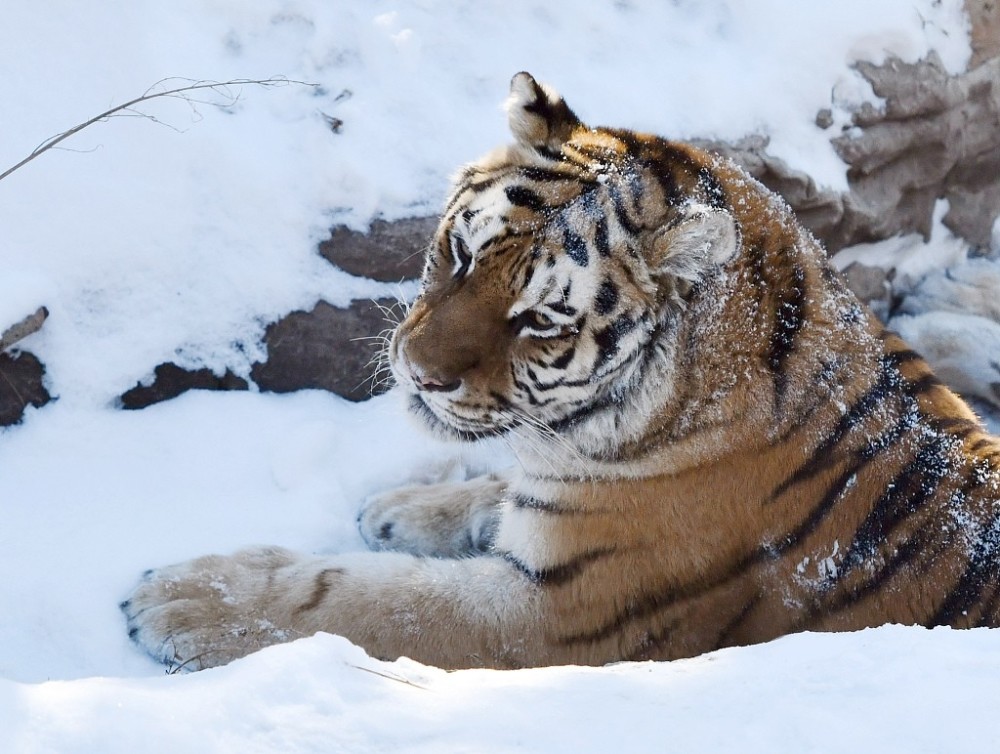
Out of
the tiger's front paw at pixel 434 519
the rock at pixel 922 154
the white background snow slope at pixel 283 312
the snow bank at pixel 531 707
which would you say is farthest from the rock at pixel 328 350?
the rock at pixel 922 154

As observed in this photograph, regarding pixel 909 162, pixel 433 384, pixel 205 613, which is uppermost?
pixel 909 162

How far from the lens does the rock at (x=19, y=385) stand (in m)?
2.67

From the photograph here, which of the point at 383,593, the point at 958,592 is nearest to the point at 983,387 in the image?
the point at 958,592

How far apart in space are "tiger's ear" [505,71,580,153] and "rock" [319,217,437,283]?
814 mm

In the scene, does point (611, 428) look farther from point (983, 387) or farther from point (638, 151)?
point (983, 387)

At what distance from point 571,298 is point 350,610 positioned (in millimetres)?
860

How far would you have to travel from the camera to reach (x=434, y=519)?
2.84 metres

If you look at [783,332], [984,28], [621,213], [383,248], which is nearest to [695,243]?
[621,213]

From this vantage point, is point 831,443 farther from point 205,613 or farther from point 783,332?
point 205,613

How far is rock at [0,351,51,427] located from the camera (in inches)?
105

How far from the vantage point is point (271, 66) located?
3.36 metres

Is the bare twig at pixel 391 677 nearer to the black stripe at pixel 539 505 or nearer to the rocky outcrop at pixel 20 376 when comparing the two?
the black stripe at pixel 539 505

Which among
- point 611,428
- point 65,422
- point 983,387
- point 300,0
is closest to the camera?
point 611,428

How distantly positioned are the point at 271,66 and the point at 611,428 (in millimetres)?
1821
